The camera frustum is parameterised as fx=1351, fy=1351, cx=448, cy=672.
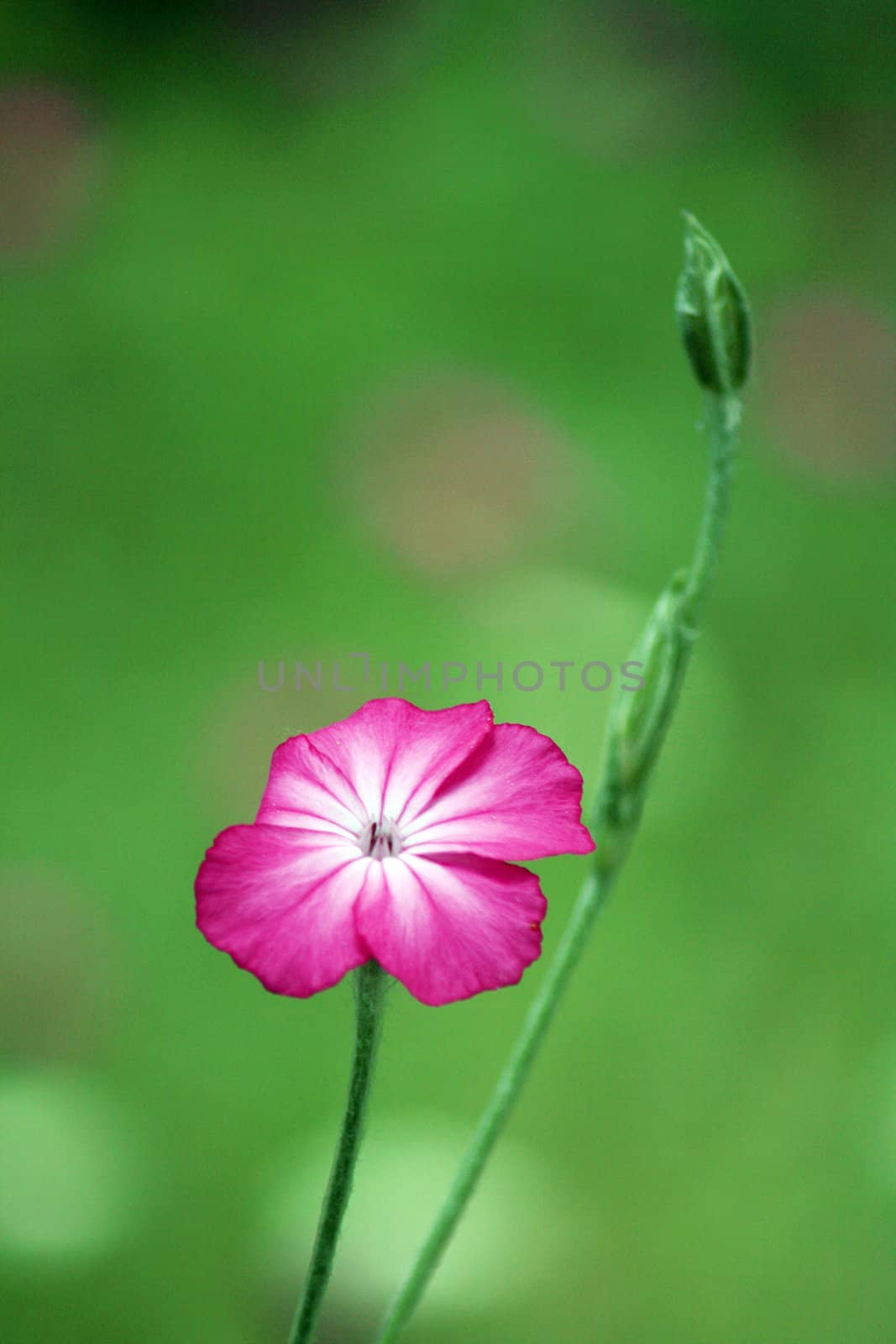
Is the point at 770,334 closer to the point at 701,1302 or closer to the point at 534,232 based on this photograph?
the point at 534,232

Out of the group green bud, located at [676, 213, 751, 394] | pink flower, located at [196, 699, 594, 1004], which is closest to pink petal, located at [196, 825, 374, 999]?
pink flower, located at [196, 699, 594, 1004]

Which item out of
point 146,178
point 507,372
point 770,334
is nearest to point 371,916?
point 507,372

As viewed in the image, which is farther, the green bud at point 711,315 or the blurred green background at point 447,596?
the blurred green background at point 447,596

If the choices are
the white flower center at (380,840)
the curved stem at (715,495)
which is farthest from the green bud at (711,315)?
the white flower center at (380,840)

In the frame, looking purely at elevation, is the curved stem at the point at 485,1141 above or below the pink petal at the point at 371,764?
below

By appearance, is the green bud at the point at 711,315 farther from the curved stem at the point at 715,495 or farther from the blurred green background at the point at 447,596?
the blurred green background at the point at 447,596

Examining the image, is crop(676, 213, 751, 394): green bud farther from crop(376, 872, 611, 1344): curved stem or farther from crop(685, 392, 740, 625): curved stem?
crop(376, 872, 611, 1344): curved stem
